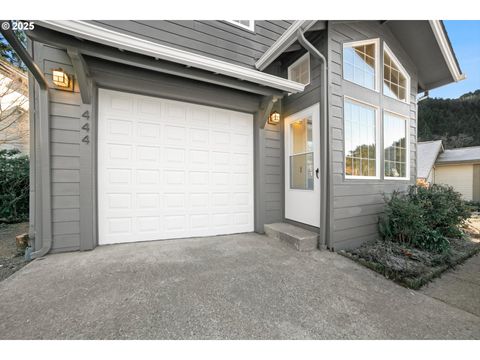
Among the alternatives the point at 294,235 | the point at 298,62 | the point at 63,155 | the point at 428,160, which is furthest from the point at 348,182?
the point at 428,160

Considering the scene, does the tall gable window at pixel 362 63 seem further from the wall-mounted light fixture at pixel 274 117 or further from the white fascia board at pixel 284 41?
the wall-mounted light fixture at pixel 274 117

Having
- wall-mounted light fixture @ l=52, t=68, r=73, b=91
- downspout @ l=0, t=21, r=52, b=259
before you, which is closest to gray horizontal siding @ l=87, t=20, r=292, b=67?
wall-mounted light fixture @ l=52, t=68, r=73, b=91

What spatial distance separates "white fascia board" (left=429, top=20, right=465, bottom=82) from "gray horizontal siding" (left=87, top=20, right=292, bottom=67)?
2906 mm

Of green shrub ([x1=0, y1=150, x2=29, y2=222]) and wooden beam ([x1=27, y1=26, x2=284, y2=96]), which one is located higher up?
wooden beam ([x1=27, y1=26, x2=284, y2=96])

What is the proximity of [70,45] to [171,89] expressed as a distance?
128 centimetres

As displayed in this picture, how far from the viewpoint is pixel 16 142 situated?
536cm

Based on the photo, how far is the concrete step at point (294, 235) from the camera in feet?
9.95

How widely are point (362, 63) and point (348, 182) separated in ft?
7.73

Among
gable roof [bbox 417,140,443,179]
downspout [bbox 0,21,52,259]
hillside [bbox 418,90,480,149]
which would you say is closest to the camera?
downspout [bbox 0,21,52,259]

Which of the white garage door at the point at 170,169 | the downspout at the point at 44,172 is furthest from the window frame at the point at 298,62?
the downspout at the point at 44,172

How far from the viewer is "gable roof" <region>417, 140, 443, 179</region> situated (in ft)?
32.9

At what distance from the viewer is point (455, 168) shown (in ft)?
33.9

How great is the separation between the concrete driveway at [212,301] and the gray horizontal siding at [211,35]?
3.51 metres

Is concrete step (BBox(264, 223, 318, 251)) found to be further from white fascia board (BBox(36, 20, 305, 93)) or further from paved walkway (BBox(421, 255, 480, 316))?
white fascia board (BBox(36, 20, 305, 93))
